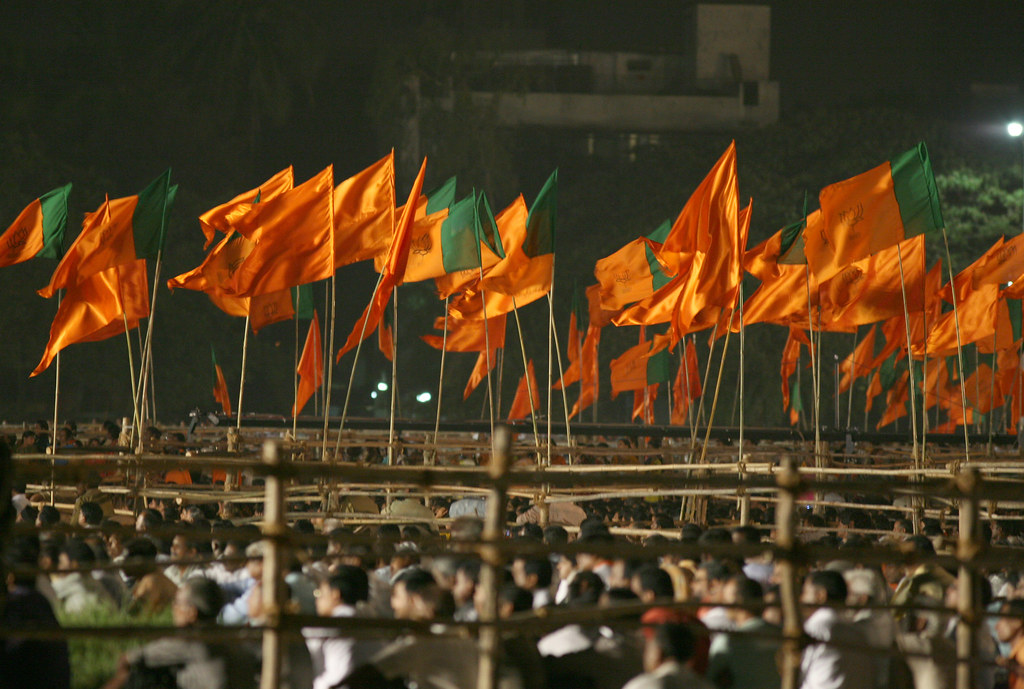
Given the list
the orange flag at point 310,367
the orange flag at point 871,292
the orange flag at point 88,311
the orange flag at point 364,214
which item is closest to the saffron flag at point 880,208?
the orange flag at point 871,292

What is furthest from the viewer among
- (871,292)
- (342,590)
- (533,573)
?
(871,292)

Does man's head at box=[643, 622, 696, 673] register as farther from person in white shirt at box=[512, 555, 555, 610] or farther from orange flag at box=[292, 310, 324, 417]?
orange flag at box=[292, 310, 324, 417]

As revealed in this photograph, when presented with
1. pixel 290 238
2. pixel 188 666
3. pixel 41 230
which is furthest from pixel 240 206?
pixel 188 666

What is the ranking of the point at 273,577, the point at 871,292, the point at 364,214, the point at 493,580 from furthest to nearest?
1. the point at 871,292
2. the point at 364,214
3. the point at 493,580
4. the point at 273,577

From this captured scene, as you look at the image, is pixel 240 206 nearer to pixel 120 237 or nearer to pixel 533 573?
→ pixel 120 237

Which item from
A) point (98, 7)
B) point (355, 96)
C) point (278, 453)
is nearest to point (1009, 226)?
point (355, 96)

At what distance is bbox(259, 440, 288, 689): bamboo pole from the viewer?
147 inches

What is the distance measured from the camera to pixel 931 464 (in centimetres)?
1202

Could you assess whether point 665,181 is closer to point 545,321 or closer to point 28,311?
point 545,321

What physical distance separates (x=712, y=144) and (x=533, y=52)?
8.02 m

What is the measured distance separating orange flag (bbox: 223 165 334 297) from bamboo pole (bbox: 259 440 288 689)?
7483 mm

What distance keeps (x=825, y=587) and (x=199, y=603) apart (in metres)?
2.67

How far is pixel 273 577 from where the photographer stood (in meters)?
3.77

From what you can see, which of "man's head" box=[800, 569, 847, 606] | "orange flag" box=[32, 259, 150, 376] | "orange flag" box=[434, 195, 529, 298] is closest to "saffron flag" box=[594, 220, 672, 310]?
"orange flag" box=[434, 195, 529, 298]
